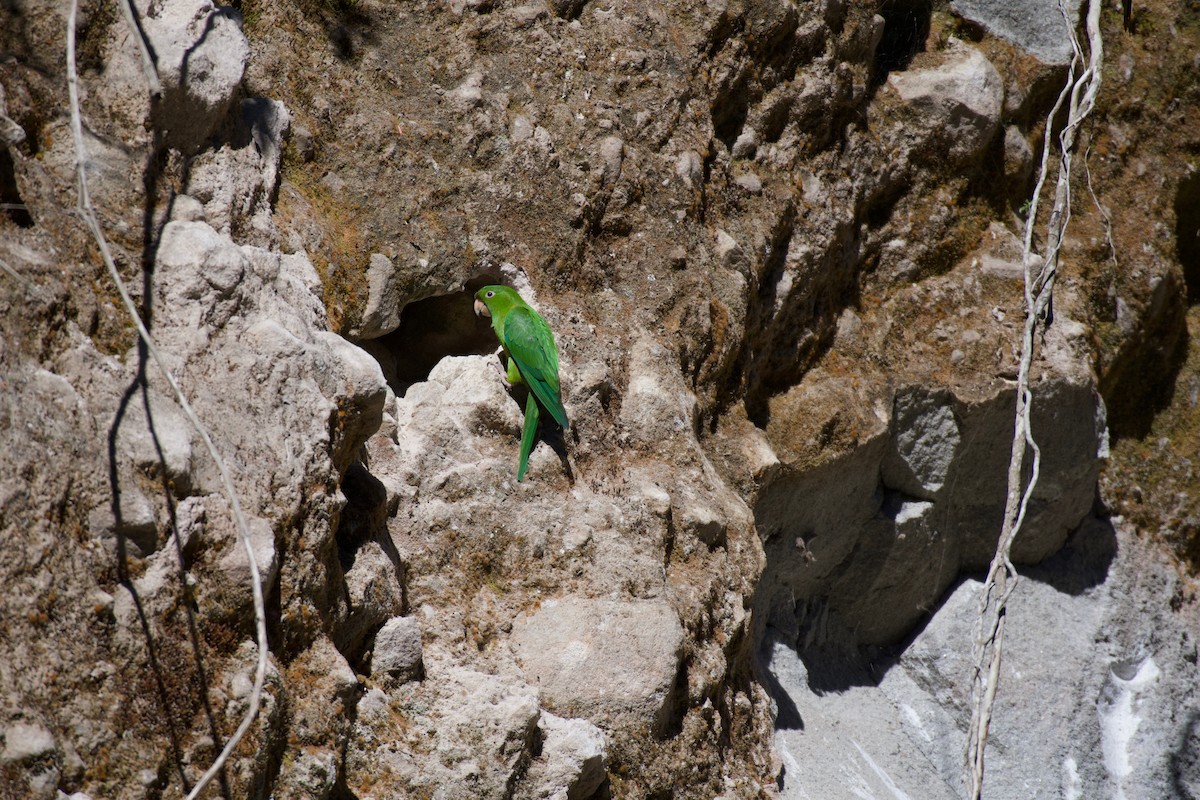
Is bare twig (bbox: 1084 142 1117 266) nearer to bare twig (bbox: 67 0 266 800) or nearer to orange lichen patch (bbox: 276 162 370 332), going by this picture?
orange lichen patch (bbox: 276 162 370 332)

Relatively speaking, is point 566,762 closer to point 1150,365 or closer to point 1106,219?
point 1106,219

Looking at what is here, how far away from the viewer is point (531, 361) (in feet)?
A: 10.3

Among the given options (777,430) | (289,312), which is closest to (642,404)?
(777,430)

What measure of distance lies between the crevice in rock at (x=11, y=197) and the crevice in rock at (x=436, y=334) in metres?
1.47

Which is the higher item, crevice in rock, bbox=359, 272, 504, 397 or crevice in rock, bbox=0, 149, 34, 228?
crevice in rock, bbox=0, 149, 34, 228

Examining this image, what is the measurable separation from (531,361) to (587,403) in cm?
32

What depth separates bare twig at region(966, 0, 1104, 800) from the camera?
3322 mm

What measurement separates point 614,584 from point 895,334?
236 cm

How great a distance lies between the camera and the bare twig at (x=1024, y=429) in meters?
3.32

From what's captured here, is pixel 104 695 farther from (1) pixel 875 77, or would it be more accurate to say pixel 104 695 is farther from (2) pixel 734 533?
(1) pixel 875 77

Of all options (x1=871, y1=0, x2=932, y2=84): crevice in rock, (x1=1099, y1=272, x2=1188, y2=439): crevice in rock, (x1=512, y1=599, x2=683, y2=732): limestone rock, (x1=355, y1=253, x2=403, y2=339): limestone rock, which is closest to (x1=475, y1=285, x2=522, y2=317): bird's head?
(x1=355, y1=253, x2=403, y2=339): limestone rock

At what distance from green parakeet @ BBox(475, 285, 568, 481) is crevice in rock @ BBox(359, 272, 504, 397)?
0.33 m

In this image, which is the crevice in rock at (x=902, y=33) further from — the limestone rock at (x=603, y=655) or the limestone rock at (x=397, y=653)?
the limestone rock at (x=397, y=653)

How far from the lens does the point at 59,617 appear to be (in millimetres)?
1831
